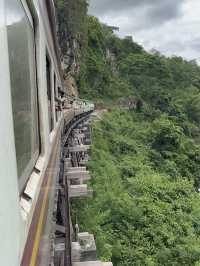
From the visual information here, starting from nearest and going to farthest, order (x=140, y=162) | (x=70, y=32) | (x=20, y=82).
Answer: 1. (x=20, y=82)
2. (x=140, y=162)
3. (x=70, y=32)

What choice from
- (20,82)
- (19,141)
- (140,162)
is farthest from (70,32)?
(19,141)

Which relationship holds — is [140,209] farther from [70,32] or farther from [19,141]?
[70,32]

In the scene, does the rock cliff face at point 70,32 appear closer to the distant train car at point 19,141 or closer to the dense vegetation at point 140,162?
the dense vegetation at point 140,162

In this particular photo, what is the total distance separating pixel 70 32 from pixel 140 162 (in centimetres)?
1229

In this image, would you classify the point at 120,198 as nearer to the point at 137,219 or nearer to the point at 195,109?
the point at 137,219

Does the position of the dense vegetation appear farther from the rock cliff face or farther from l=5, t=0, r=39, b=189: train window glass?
l=5, t=0, r=39, b=189: train window glass

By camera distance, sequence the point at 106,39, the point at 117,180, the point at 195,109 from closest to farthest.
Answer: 1. the point at 117,180
2. the point at 195,109
3. the point at 106,39

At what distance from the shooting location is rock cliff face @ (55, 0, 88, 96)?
91.9 ft

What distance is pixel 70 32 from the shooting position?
97.8 feet

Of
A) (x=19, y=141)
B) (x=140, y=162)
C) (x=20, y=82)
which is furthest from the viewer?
(x=140, y=162)

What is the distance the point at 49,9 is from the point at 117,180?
13.7 m

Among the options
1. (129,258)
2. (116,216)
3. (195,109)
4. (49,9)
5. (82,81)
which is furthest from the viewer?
(195,109)

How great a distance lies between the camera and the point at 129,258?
11.2 m

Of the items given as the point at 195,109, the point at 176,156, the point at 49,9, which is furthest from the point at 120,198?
the point at 195,109
